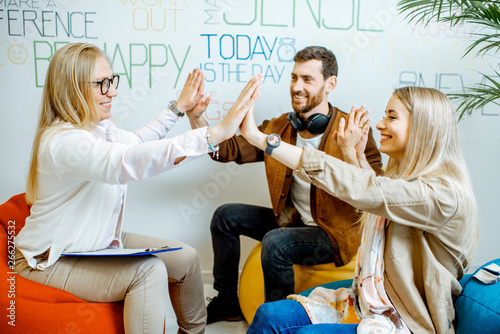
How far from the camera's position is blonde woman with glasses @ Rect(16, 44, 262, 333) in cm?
143

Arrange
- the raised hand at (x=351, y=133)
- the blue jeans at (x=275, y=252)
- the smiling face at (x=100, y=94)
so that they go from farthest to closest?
the blue jeans at (x=275, y=252)
the raised hand at (x=351, y=133)
the smiling face at (x=100, y=94)

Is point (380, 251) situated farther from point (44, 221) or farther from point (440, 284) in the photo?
point (44, 221)

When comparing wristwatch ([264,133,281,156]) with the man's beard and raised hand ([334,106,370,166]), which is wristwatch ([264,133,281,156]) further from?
the man's beard

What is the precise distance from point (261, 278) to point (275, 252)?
0.77ft

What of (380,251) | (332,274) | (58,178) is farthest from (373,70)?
(58,178)

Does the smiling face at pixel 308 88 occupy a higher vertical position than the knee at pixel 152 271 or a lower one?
higher

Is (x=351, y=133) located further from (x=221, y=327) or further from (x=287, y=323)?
(x=221, y=327)

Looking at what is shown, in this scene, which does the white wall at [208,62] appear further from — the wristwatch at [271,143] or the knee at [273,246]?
the wristwatch at [271,143]

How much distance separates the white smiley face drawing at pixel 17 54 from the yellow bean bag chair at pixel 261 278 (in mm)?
1708

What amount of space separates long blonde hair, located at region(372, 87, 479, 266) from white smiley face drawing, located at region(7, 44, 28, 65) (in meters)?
2.12

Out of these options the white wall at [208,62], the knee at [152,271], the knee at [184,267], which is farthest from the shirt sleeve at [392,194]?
the white wall at [208,62]

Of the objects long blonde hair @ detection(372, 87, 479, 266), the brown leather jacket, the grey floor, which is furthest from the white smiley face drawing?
long blonde hair @ detection(372, 87, 479, 266)

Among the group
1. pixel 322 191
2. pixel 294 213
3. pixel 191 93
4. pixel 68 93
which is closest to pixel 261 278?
pixel 294 213

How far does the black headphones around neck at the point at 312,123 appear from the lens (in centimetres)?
216
